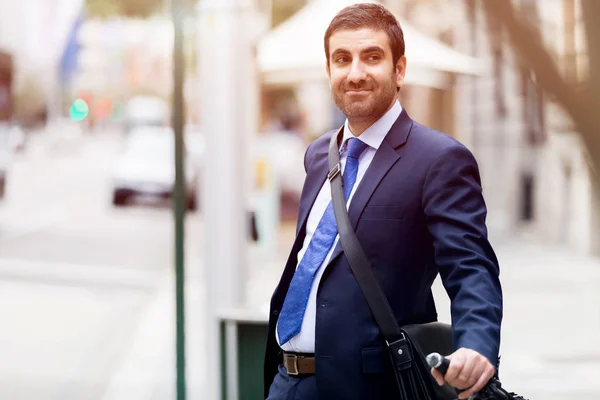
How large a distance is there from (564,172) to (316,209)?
12.9 meters

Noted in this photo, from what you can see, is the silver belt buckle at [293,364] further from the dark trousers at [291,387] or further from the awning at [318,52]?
the awning at [318,52]

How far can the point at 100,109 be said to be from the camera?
405ft

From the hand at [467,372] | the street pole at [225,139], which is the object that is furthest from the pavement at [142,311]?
the hand at [467,372]

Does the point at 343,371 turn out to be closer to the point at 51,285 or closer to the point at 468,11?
the point at 468,11

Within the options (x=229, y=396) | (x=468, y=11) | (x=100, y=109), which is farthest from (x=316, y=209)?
(x=100, y=109)

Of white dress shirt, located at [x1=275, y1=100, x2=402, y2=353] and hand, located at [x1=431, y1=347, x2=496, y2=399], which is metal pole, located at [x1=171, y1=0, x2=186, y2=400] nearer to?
white dress shirt, located at [x1=275, y1=100, x2=402, y2=353]

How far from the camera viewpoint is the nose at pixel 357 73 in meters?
2.17

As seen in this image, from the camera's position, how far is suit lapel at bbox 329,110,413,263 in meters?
2.15

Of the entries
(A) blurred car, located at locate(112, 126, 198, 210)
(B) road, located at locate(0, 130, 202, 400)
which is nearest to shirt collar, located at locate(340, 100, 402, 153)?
(B) road, located at locate(0, 130, 202, 400)

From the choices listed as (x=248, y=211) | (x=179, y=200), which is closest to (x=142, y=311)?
(x=248, y=211)

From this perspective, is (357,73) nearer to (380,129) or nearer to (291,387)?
(380,129)

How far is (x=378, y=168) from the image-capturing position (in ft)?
7.15

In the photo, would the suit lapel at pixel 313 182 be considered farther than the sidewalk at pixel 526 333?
No

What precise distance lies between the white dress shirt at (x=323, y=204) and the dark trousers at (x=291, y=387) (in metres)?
0.08
